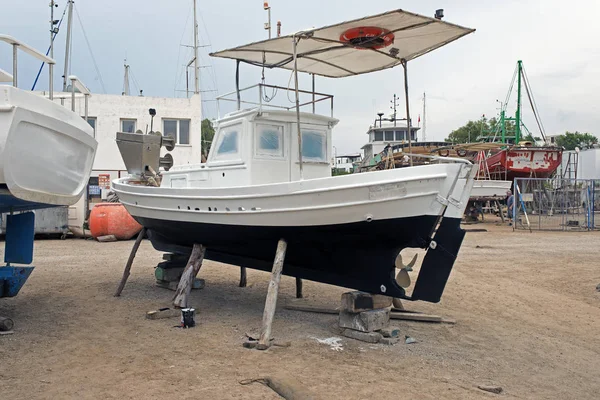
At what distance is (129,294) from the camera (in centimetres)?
880

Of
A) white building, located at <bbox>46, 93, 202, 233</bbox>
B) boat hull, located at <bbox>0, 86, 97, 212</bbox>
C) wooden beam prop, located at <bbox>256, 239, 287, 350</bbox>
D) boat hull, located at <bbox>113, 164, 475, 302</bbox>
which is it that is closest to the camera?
boat hull, located at <bbox>113, 164, 475, 302</bbox>

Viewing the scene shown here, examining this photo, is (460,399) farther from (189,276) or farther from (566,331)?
(189,276)

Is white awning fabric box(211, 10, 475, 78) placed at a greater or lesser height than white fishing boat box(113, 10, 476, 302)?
greater

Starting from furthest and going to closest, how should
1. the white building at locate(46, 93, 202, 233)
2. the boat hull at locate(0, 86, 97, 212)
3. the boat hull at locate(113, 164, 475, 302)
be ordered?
the white building at locate(46, 93, 202, 233) → the boat hull at locate(0, 86, 97, 212) → the boat hull at locate(113, 164, 475, 302)

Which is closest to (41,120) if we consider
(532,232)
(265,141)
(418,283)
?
(265,141)

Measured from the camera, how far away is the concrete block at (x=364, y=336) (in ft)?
20.0

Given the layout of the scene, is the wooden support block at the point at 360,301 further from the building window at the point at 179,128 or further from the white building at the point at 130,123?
the building window at the point at 179,128

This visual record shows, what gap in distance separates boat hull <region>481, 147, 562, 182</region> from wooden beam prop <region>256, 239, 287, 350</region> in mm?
19837

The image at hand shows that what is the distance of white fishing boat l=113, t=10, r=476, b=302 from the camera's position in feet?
18.6

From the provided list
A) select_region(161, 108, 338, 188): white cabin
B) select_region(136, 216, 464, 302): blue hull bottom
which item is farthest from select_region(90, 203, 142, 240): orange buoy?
select_region(136, 216, 464, 302): blue hull bottom

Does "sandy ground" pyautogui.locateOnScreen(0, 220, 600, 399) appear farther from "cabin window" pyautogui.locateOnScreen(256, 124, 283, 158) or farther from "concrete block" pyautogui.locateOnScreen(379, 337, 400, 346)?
"cabin window" pyautogui.locateOnScreen(256, 124, 283, 158)

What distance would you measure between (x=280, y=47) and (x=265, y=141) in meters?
1.29

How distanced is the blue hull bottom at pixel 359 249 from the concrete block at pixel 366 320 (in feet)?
1.14

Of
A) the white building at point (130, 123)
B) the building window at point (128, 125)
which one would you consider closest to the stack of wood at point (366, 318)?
the white building at point (130, 123)
